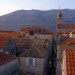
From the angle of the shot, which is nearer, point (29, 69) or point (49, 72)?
point (29, 69)

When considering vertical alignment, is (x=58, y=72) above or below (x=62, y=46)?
below

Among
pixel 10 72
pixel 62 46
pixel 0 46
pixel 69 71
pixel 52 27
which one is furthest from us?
pixel 52 27

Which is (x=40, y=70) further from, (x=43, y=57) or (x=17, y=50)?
(x=17, y=50)

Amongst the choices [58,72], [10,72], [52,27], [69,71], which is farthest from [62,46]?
[52,27]

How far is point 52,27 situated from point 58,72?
→ 151 meters

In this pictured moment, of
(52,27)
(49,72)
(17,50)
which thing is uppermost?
(52,27)

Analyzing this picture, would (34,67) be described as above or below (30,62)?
below

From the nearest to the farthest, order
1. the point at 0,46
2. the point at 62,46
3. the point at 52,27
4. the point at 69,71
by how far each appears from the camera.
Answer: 1. the point at 69,71
2. the point at 62,46
3. the point at 0,46
4. the point at 52,27

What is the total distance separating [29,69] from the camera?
3422cm

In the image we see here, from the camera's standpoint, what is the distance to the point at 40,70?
112 ft

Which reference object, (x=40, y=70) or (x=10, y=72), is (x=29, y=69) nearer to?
(x=40, y=70)

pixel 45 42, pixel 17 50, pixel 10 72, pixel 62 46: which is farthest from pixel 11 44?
pixel 10 72

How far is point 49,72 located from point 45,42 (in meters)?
5.79

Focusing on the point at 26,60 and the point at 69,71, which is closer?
the point at 69,71
